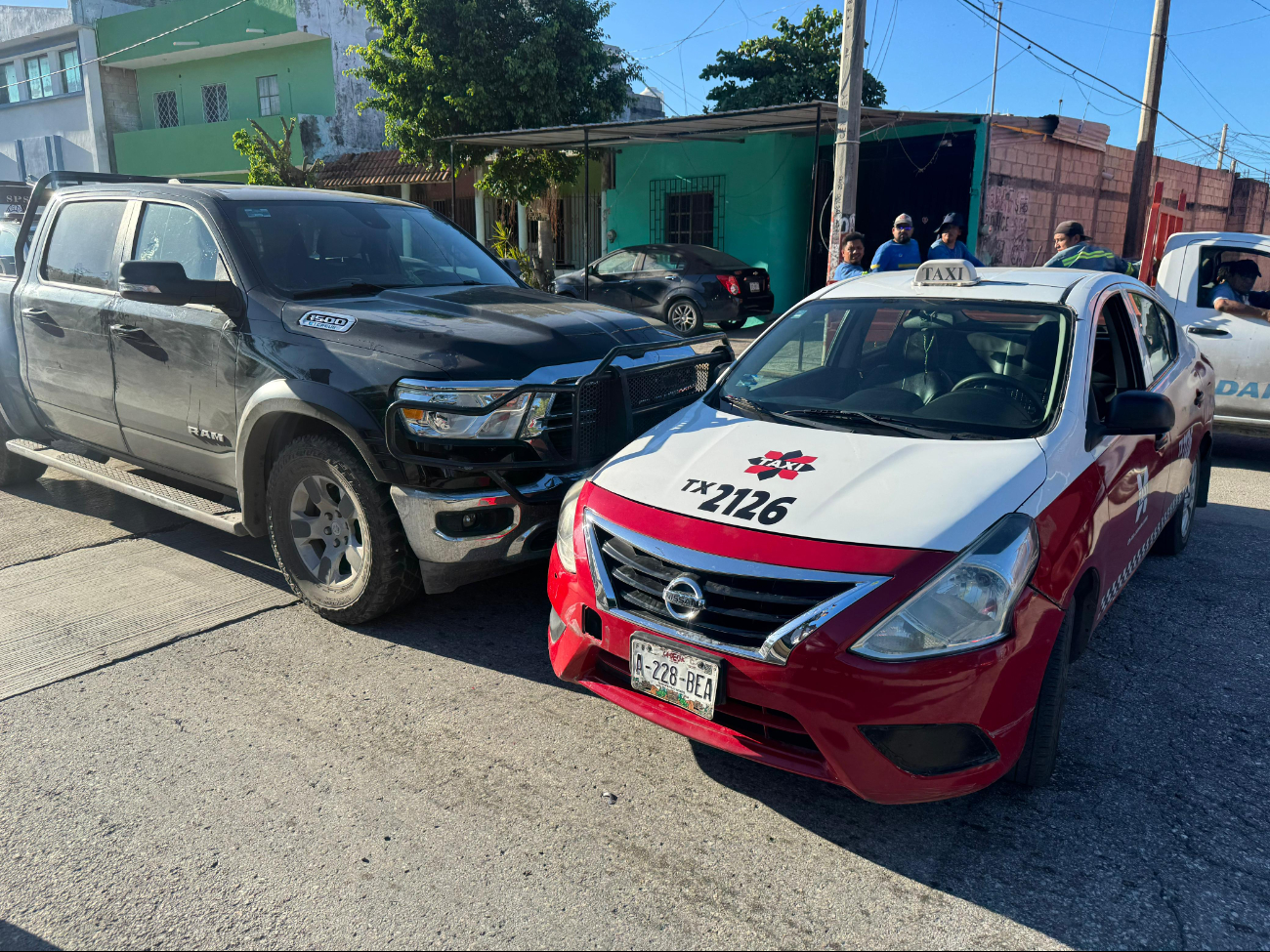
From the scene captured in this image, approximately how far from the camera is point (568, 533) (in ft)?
10.6

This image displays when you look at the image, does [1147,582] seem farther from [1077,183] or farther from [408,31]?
[408,31]

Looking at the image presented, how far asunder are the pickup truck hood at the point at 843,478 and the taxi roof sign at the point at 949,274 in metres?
1.06

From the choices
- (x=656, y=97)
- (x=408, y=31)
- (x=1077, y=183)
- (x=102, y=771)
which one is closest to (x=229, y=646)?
(x=102, y=771)

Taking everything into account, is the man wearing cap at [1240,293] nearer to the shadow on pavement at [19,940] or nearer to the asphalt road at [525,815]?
the asphalt road at [525,815]

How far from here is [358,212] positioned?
5.06 meters

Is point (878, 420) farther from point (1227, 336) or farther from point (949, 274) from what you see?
point (1227, 336)

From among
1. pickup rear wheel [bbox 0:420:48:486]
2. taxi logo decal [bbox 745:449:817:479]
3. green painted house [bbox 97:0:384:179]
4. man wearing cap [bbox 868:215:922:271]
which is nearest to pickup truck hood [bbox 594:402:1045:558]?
taxi logo decal [bbox 745:449:817:479]

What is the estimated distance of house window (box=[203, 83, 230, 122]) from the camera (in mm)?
27828

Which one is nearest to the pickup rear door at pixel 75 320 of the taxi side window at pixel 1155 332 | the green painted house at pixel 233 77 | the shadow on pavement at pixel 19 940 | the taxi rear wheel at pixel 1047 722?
the shadow on pavement at pixel 19 940

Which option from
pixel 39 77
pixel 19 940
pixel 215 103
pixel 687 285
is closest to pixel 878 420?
pixel 19 940

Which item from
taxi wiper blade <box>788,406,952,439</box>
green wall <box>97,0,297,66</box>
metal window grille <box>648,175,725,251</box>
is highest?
green wall <box>97,0,297,66</box>

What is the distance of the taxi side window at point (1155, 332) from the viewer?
4230 millimetres

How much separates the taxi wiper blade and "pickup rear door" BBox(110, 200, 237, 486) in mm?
2650

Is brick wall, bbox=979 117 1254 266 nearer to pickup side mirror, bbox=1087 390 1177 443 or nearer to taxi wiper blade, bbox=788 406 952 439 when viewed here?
pickup side mirror, bbox=1087 390 1177 443
